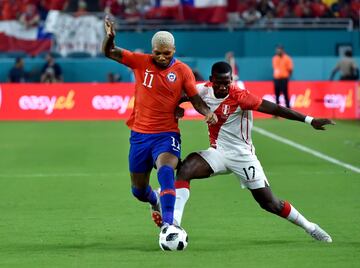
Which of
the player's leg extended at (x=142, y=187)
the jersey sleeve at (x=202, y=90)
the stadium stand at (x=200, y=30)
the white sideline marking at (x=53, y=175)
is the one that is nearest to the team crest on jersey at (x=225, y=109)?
the jersey sleeve at (x=202, y=90)

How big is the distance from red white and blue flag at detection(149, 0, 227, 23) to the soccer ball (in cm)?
2731

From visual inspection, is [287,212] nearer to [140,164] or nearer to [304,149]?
[140,164]

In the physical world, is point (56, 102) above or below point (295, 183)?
below

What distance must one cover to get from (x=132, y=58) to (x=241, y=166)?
1.50 m

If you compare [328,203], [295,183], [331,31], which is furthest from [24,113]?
[328,203]

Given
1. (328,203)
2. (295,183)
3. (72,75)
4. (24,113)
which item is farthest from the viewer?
(72,75)

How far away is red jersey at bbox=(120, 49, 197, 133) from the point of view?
10469 mm

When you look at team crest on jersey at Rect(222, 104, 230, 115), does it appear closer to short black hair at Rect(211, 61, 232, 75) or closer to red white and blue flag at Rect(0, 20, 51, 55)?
short black hair at Rect(211, 61, 232, 75)

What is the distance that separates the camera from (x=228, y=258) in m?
9.52

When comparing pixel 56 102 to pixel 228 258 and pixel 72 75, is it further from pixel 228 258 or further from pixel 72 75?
pixel 228 258

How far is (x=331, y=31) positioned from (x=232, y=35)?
341cm

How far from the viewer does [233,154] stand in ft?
35.0

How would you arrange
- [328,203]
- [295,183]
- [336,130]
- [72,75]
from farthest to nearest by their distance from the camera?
1. [72,75]
2. [336,130]
3. [295,183]
4. [328,203]

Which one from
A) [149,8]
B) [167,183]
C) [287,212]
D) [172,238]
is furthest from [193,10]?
[172,238]
